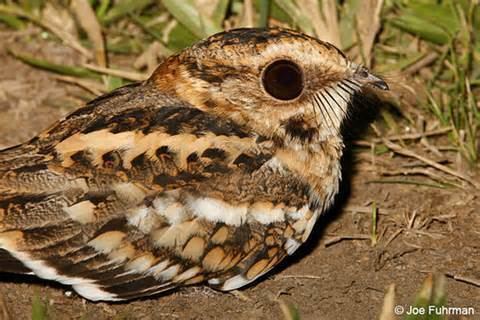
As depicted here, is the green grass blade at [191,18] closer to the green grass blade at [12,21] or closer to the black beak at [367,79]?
the green grass blade at [12,21]

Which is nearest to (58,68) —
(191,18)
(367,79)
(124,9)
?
(124,9)

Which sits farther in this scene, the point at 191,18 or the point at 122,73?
the point at 191,18

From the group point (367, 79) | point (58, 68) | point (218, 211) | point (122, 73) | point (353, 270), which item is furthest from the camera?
point (58, 68)

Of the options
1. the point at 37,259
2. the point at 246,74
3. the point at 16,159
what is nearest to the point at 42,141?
the point at 16,159

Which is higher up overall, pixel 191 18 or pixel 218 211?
pixel 191 18

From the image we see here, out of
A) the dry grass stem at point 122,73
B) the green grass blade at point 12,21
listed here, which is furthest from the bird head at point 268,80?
the green grass blade at point 12,21

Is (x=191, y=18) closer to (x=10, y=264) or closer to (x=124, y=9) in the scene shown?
(x=124, y=9)

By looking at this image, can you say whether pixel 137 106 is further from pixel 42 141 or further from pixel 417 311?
pixel 417 311
